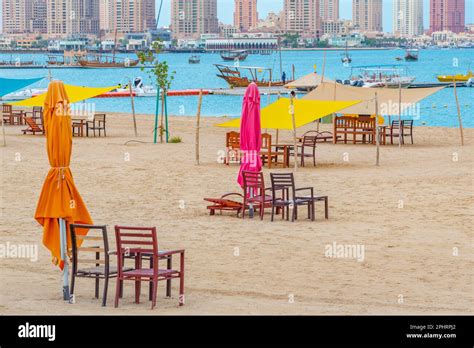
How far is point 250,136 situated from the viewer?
54.0 ft

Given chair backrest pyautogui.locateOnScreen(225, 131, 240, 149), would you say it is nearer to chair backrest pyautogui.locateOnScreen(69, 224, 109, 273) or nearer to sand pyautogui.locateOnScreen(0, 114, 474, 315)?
sand pyautogui.locateOnScreen(0, 114, 474, 315)

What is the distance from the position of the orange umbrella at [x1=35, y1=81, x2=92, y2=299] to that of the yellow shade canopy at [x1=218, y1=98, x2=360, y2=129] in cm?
1147

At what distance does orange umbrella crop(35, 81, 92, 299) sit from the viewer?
1038 cm

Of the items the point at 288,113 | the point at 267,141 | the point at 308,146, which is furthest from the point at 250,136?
the point at 308,146

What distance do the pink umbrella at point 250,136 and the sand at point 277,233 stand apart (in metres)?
0.93

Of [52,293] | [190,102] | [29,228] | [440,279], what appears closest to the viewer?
[52,293]

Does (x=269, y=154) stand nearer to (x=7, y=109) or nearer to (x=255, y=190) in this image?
(x=255, y=190)

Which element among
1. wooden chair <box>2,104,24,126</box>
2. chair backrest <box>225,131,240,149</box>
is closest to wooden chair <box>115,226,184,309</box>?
chair backrest <box>225,131,240,149</box>

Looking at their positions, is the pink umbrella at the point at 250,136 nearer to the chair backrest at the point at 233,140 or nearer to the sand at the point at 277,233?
the sand at the point at 277,233

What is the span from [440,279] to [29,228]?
19.5 feet
